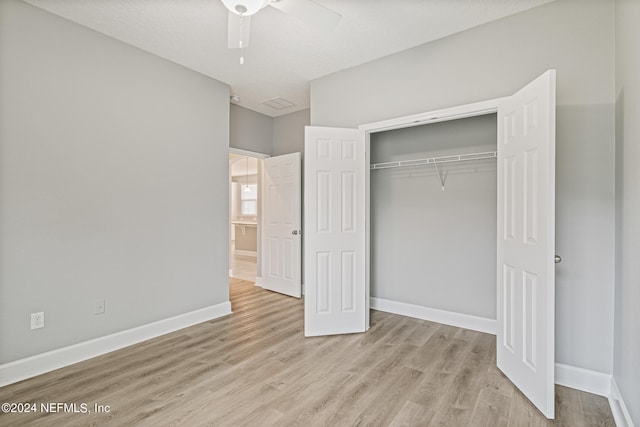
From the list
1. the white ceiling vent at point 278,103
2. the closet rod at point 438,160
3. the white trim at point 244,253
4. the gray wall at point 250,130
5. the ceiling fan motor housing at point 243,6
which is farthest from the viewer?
the white trim at point 244,253

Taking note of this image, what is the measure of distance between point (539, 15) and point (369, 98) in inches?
62.4

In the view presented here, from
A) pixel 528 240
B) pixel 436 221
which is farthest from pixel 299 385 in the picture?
pixel 436 221

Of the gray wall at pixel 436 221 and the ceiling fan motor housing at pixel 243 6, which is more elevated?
the ceiling fan motor housing at pixel 243 6

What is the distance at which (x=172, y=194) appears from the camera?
11.2 ft

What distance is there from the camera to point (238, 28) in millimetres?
2127

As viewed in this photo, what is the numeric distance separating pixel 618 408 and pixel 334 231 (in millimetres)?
2386

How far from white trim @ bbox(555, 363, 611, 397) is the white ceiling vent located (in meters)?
4.29

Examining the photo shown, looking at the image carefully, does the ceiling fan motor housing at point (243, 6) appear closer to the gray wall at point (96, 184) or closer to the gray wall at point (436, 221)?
the gray wall at point (96, 184)

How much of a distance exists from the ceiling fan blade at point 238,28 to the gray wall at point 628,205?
2269 millimetres

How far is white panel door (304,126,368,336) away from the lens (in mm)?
3219

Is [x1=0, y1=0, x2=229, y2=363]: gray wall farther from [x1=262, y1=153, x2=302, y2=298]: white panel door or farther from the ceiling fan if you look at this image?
the ceiling fan

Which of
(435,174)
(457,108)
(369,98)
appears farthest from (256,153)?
(457,108)

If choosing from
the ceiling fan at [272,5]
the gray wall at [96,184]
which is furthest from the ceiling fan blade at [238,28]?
the gray wall at [96,184]

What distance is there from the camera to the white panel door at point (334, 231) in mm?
→ 3219
